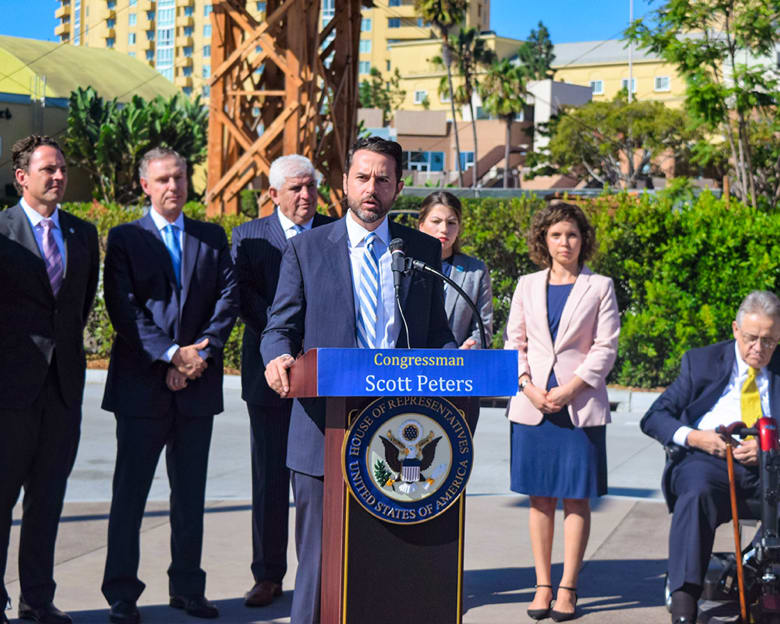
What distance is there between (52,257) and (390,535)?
240cm

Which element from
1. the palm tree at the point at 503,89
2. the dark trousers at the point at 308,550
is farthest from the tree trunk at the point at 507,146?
the dark trousers at the point at 308,550

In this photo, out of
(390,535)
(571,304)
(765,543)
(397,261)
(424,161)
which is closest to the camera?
(390,535)

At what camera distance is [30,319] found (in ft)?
17.1

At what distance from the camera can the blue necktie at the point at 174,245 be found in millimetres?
5562

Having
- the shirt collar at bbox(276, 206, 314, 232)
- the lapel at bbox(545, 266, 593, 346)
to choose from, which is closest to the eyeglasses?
the lapel at bbox(545, 266, 593, 346)

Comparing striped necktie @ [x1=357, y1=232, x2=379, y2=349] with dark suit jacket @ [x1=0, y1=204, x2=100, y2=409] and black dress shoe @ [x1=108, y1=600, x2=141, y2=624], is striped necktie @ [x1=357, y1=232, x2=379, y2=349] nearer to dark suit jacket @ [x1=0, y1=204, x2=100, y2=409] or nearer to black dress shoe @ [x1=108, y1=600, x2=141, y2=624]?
dark suit jacket @ [x1=0, y1=204, x2=100, y2=409]

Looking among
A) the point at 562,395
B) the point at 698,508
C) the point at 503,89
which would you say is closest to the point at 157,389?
the point at 562,395

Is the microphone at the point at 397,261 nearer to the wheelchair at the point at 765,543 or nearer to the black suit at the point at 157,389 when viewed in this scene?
the black suit at the point at 157,389

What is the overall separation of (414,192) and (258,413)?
55.3 meters

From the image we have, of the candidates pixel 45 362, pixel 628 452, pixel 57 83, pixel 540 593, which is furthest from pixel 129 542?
pixel 57 83

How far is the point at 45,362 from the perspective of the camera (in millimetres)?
5211

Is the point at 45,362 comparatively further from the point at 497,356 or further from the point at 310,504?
the point at 497,356

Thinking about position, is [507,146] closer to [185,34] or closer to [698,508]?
[185,34]

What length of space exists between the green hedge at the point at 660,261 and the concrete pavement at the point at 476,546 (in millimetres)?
2703
